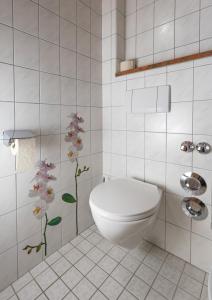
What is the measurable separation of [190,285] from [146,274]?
0.85 feet

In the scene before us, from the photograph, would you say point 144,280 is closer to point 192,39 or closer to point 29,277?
point 29,277

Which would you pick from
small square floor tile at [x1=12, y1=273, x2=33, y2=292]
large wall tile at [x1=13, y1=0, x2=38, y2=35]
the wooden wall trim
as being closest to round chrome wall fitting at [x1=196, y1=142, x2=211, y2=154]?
the wooden wall trim

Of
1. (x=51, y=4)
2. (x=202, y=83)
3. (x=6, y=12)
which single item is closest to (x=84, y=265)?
(x=202, y=83)

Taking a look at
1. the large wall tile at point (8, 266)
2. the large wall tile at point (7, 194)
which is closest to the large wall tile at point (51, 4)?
the large wall tile at point (7, 194)

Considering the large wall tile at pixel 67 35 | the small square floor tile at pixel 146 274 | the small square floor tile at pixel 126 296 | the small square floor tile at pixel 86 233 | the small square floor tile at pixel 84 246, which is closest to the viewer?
the small square floor tile at pixel 126 296

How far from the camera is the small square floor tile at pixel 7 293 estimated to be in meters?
1.00

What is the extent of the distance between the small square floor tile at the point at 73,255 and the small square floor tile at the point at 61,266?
0.03m

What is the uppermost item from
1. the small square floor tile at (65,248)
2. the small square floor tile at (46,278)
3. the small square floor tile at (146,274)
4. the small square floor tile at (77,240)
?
the small square floor tile at (77,240)

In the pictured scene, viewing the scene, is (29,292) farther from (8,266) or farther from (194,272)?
(194,272)

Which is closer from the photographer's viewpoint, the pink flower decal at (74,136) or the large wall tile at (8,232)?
the large wall tile at (8,232)

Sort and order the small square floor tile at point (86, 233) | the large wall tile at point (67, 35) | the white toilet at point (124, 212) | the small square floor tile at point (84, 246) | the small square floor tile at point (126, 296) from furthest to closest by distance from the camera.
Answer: the small square floor tile at point (86, 233) → the small square floor tile at point (84, 246) → the large wall tile at point (67, 35) → the small square floor tile at point (126, 296) → the white toilet at point (124, 212)

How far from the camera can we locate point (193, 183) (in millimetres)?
1151

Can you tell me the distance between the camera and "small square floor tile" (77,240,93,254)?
134cm

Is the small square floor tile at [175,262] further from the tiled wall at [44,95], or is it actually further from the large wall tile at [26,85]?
the large wall tile at [26,85]
